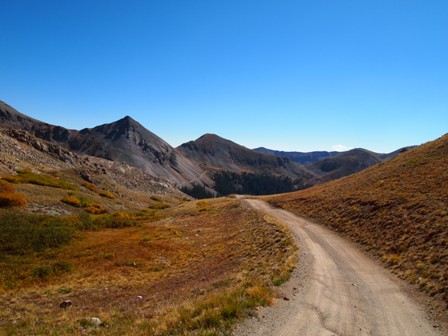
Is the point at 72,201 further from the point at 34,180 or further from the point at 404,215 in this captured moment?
the point at 404,215

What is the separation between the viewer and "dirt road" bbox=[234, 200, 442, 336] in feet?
35.0

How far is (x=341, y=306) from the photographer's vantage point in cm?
1299

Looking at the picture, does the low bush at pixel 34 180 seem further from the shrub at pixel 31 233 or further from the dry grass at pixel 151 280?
the dry grass at pixel 151 280

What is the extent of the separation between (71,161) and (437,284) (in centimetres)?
10120

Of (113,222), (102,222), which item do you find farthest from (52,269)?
(113,222)

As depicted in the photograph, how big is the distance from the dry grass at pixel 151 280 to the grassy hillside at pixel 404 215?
23.7 feet

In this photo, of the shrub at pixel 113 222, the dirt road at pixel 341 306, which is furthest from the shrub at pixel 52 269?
the dirt road at pixel 341 306

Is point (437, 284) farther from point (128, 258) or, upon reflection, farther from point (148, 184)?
point (148, 184)


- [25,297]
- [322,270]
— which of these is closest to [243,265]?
[322,270]

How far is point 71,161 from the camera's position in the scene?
95.5m

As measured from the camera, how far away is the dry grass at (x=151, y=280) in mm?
11875

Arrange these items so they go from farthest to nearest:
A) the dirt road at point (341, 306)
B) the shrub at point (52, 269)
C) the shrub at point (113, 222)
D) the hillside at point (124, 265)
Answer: the shrub at point (113, 222), the shrub at point (52, 269), the hillside at point (124, 265), the dirt road at point (341, 306)

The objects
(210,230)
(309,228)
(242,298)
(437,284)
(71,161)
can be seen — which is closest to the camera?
(242,298)

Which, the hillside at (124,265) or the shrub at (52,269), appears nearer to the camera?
the hillside at (124,265)
